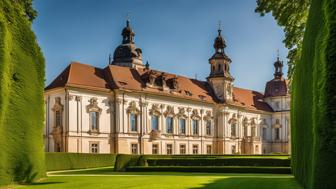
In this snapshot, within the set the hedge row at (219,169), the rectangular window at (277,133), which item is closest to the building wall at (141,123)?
the rectangular window at (277,133)

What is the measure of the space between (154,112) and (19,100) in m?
35.7

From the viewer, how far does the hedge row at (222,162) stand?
30.6m

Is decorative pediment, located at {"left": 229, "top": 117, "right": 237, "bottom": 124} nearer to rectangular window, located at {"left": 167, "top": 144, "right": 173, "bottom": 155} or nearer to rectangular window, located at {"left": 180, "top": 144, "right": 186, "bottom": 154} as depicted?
rectangular window, located at {"left": 180, "top": 144, "right": 186, "bottom": 154}

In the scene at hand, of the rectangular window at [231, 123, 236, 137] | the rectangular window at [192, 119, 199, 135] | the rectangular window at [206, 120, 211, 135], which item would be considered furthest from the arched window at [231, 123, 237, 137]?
the rectangular window at [192, 119, 199, 135]

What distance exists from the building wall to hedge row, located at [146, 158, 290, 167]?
11.2m

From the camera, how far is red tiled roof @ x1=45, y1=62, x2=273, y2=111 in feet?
150

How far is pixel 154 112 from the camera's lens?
5234 centimetres

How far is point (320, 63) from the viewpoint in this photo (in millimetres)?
10086

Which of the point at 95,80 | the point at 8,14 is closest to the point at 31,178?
the point at 8,14

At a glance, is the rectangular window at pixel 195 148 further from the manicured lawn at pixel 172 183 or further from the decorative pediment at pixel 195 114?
the manicured lawn at pixel 172 183

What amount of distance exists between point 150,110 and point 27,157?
34918mm

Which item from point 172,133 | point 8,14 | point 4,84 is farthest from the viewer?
point 172,133

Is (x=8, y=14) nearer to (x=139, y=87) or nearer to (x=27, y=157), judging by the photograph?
(x=27, y=157)

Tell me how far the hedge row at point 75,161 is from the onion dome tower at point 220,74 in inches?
1089
